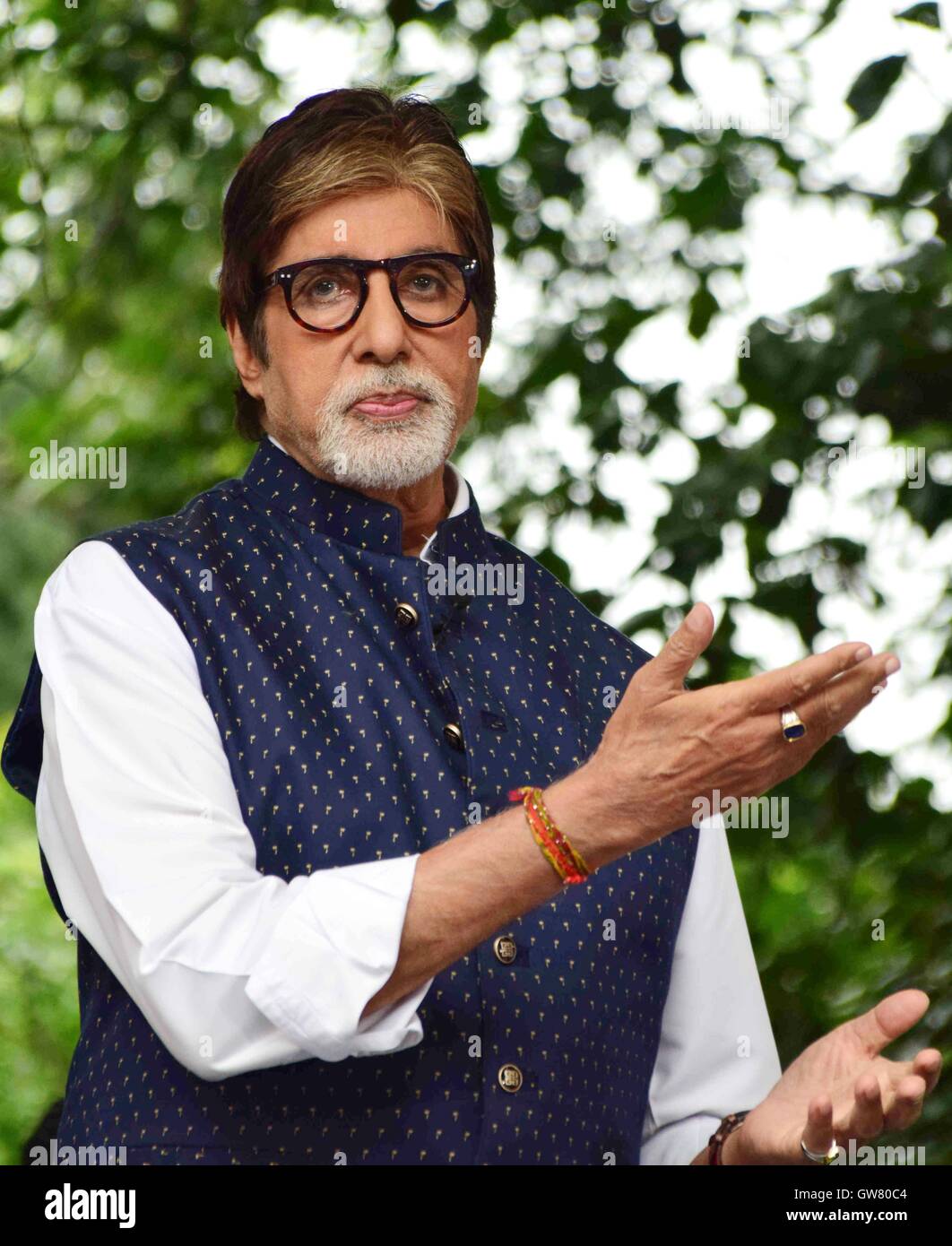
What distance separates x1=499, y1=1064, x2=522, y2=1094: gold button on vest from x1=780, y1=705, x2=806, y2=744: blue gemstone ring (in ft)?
1.73

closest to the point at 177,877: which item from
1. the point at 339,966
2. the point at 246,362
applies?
the point at 339,966

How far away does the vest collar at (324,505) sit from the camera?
2.23 meters

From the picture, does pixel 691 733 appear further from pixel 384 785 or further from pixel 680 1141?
pixel 680 1141

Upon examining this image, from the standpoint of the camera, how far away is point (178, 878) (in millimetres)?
1751

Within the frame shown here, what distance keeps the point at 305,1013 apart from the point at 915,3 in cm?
186

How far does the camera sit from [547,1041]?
1992 millimetres

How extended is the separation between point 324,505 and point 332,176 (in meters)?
0.42

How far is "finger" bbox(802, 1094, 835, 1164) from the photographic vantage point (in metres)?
1.78

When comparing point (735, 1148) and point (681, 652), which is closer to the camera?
point (681, 652)

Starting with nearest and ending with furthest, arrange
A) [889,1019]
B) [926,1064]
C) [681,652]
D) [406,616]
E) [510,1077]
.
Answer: [681,652]
[926,1064]
[889,1019]
[510,1077]
[406,616]

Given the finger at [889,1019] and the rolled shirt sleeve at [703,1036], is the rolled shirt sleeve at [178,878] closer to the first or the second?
the finger at [889,1019]

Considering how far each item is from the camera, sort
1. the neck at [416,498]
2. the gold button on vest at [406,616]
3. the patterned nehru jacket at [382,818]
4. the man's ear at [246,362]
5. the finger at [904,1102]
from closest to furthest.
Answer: the finger at [904,1102]
the patterned nehru jacket at [382,818]
the gold button on vest at [406,616]
the neck at [416,498]
the man's ear at [246,362]

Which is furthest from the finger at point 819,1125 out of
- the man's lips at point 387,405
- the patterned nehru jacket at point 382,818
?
the man's lips at point 387,405

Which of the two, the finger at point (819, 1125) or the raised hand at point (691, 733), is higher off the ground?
the raised hand at point (691, 733)
